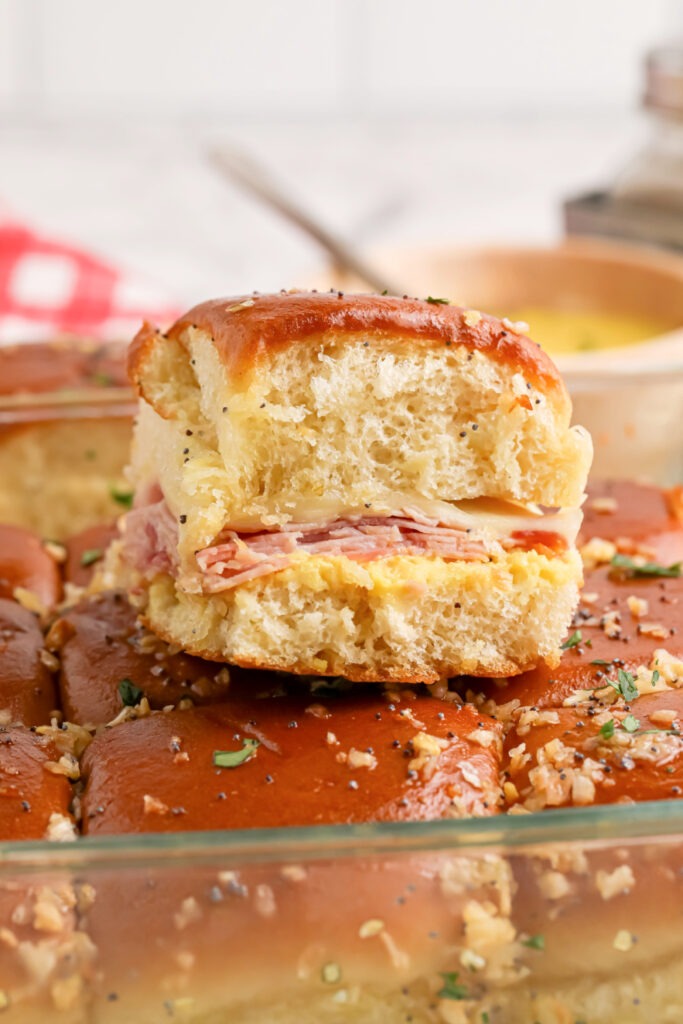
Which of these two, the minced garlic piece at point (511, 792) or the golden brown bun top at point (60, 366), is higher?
the golden brown bun top at point (60, 366)

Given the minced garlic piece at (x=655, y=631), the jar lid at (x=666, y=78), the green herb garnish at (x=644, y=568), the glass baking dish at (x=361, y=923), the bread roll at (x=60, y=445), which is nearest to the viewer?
the glass baking dish at (x=361, y=923)

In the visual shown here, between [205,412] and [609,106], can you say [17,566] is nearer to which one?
[205,412]

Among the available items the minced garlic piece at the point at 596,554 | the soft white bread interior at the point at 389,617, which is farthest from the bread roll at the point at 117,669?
the minced garlic piece at the point at 596,554

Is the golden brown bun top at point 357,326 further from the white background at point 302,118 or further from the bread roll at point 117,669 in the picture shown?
the white background at point 302,118

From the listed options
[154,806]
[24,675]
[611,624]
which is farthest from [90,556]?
[611,624]

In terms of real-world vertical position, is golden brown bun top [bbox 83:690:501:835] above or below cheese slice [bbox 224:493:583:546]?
below

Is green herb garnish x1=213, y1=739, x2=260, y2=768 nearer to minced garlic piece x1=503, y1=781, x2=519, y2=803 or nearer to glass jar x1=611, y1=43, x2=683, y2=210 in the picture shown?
minced garlic piece x1=503, y1=781, x2=519, y2=803

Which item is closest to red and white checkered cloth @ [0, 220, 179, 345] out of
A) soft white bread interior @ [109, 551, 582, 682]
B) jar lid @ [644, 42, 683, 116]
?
jar lid @ [644, 42, 683, 116]

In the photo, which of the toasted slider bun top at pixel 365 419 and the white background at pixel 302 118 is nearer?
the toasted slider bun top at pixel 365 419
